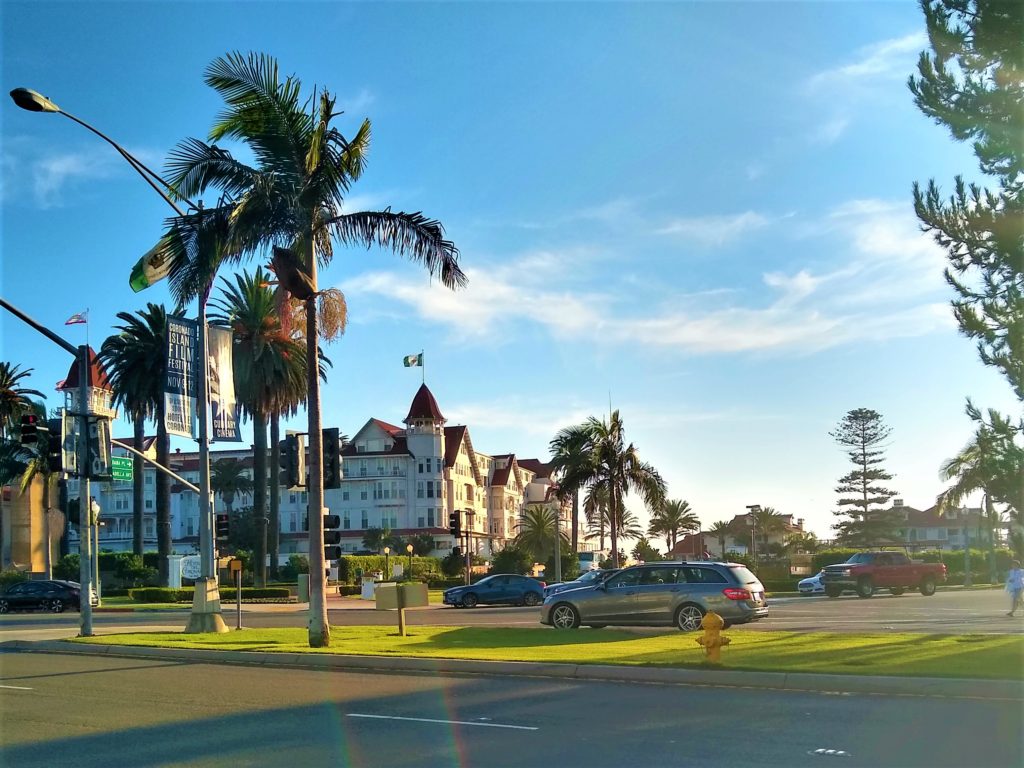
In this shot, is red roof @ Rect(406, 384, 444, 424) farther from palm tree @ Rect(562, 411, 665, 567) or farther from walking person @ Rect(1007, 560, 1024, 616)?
walking person @ Rect(1007, 560, 1024, 616)

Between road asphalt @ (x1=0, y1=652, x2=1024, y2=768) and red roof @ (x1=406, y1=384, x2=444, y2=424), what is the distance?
261 ft

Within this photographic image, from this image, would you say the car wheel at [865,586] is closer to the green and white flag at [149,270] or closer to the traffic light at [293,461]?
the traffic light at [293,461]

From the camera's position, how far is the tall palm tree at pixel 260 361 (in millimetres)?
52812

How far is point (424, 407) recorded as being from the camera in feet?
311

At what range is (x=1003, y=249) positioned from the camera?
17797 mm

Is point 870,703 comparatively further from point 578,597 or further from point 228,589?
point 228,589

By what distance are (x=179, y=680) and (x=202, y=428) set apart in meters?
9.09

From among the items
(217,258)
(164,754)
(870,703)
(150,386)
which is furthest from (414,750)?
(150,386)

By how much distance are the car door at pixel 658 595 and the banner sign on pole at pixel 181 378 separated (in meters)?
11.3

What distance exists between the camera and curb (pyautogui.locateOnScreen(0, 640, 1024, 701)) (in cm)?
1274

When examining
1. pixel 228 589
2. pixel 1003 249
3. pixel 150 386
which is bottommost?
pixel 228 589

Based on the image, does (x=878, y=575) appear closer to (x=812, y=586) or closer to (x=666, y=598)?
(x=812, y=586)

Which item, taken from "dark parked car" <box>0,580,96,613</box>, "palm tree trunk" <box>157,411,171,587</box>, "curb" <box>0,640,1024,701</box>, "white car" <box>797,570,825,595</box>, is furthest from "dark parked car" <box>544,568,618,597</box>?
"palm tree trunk" <box>157,411,171,587</box>

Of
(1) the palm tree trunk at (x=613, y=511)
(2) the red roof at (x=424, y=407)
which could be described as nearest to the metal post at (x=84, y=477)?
(1) the palm tree trunk at (x=613, y=511)
